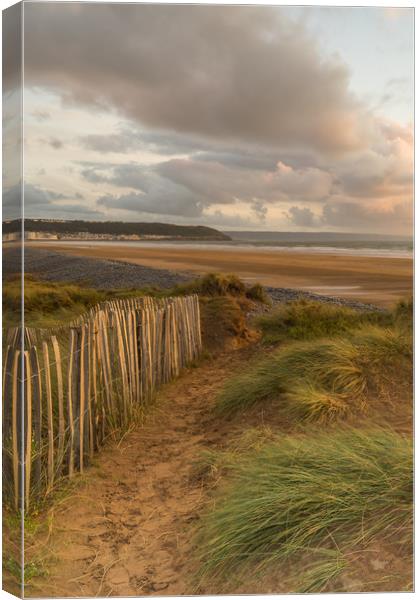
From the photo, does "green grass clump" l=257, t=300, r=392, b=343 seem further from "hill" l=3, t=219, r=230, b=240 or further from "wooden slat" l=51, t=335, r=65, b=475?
"wooden slat" l=51, t=335, r=65, b=475

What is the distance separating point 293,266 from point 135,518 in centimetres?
172

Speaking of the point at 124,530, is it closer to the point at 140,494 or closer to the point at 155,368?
the point at 140,494

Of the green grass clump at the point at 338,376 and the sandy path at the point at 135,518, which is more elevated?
the green grass clump at the point at 338,376

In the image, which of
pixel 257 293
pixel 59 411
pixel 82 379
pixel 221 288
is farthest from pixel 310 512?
pixel 221 288

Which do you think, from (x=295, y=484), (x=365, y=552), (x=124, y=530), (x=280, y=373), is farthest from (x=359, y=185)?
(x=124, y=530)

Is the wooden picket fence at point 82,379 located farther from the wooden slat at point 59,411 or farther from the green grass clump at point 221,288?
the green grass clump at point 221,288

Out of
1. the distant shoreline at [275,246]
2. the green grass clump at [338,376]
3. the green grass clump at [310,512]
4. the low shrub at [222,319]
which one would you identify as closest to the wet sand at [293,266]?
the distant shoreline at [275,246]

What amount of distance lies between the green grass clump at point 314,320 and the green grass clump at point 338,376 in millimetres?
68

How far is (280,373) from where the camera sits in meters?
3.99

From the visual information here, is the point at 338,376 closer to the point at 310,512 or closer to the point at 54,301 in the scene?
the point at 310,512

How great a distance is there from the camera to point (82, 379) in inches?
150

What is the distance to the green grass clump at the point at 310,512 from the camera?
9.25 feet

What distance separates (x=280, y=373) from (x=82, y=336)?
4.16ft

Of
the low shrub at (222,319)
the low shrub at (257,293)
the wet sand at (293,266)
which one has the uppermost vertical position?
the wet sand at (293,266)
